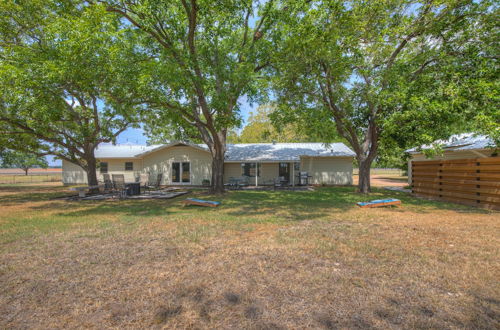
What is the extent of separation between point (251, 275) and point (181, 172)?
61.1ft

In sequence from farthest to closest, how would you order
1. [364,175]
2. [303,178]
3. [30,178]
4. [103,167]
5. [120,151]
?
1. [30,178]
2. [120,151]
3. [103,167]
4. [303,178]
5. [364,175]

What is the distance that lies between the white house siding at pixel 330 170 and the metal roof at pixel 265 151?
699mm

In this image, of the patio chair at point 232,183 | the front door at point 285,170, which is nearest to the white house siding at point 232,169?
the patio chair at point 232,183

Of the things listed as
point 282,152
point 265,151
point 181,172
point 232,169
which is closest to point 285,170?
point 282,152

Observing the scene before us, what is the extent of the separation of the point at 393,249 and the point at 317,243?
4.63 feet

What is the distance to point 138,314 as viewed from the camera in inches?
108

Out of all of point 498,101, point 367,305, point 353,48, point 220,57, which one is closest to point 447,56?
point 498,101

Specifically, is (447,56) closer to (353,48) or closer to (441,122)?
(441,122)

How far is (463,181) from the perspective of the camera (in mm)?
10250

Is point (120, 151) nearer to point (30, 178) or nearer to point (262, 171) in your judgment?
point (262, 171)

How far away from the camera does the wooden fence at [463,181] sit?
9.06 metres

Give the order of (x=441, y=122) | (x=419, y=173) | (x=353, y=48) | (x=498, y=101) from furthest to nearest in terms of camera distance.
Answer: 1. (x=419, y=173)
2. (x=353, y=48)
3. (x=441, y=122)
4. (x=498, y=101)

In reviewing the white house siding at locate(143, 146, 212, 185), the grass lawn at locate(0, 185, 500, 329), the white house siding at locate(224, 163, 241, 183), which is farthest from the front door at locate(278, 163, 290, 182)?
the grass lawn at locate(0, 185, 500, 329)

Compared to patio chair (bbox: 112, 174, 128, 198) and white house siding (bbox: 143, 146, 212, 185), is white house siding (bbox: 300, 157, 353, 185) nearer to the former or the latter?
white house siding (bbox: 143, 146, 212, 185)
